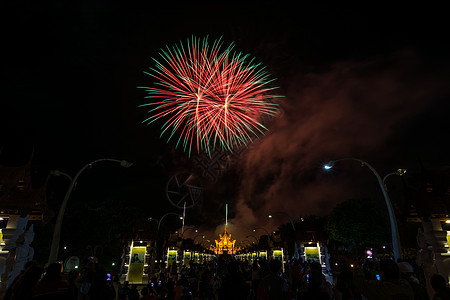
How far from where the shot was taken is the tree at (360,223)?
175 ft

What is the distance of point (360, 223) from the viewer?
54938mm

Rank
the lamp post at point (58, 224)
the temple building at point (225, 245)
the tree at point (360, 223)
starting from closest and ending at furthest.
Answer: the lamp post at point (58, 224)
the tree at point (360, 223)
the temple building at point (225, 245)

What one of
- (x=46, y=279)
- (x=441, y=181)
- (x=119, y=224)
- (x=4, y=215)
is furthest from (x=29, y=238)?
(x=119, y=224)

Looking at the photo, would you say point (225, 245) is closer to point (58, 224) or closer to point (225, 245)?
point (225, 245)

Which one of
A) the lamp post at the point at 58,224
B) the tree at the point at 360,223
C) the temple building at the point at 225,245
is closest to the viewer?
the lamp post at the point at 58,224

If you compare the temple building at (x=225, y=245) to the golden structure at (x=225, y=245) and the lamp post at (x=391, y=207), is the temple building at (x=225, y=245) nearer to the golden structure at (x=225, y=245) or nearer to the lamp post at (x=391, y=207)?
the golden structure at (x=225, y=245)

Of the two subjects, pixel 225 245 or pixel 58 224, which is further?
pixel 225 245

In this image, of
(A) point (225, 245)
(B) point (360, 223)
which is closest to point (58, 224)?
(B) point (360, 223)

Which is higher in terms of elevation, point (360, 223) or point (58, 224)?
point (360, 223)

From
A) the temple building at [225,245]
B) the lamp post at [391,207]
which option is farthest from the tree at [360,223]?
the temple building at [225,245]

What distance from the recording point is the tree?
53469 millimetres

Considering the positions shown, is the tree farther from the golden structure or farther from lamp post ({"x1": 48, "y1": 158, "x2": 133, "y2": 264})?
the golden structure

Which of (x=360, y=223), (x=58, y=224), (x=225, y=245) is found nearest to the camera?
(x=58, y=224)

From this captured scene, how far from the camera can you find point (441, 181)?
1495 centimetres
